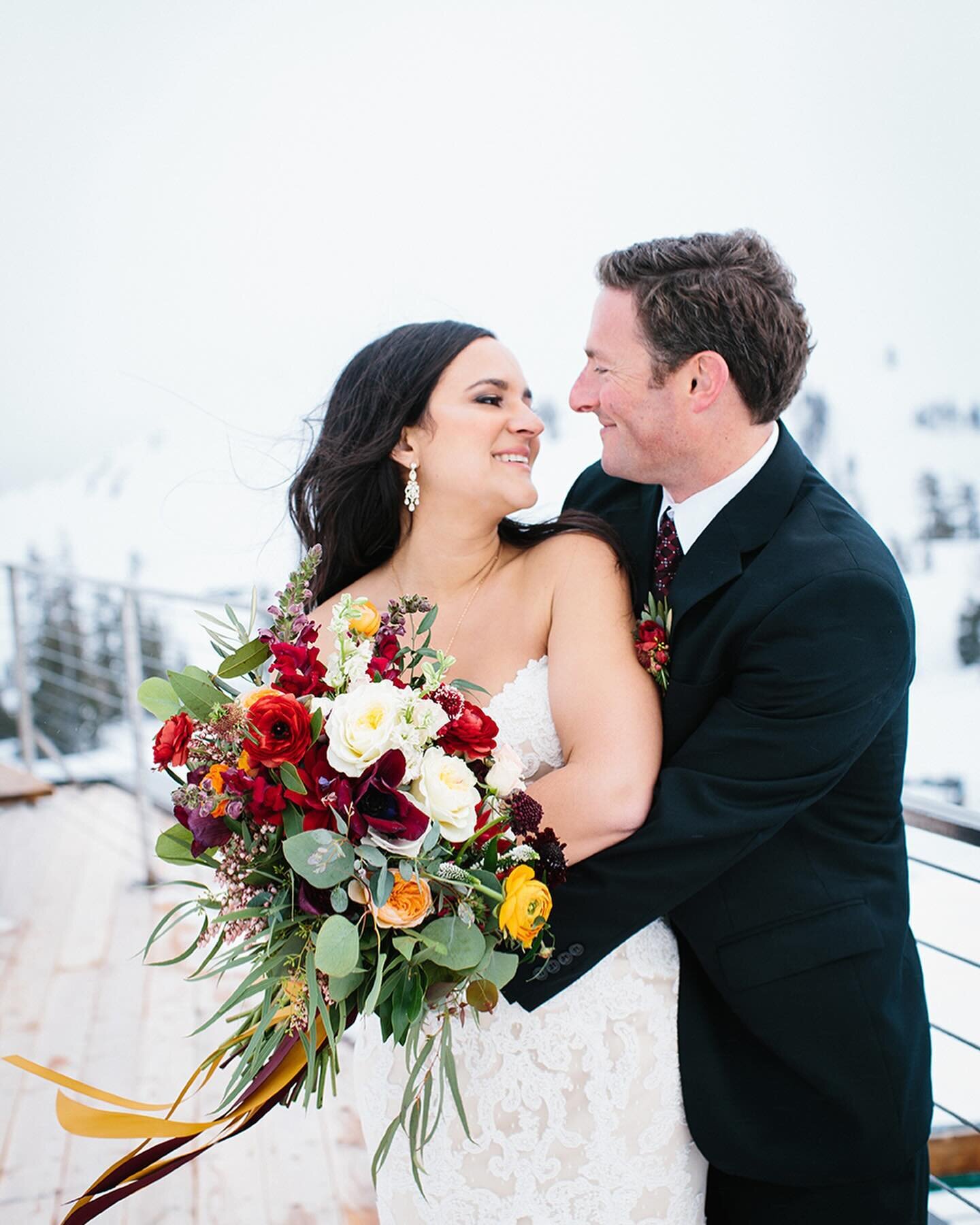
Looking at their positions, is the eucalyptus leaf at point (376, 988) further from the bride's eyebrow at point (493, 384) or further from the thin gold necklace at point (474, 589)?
the bride's eyebrow at point (493, 384)

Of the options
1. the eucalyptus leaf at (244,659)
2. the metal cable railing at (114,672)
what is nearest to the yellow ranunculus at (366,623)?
the eucalyptus leaf at (244,659)

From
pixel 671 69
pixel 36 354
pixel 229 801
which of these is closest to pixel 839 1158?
pixel 229 801

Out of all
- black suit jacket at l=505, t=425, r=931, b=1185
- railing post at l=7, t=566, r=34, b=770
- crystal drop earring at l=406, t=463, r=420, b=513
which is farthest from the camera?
railing post at l=7, t=566, r=34, b=770

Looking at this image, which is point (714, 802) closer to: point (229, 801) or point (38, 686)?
point (229, 801)

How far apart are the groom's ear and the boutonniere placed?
0.35 m

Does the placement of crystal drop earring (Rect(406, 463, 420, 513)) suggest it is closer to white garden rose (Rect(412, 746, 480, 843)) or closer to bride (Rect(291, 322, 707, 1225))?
bride (Rect(291, 322, 707, 1225))

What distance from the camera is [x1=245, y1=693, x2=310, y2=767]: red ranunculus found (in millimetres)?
1237

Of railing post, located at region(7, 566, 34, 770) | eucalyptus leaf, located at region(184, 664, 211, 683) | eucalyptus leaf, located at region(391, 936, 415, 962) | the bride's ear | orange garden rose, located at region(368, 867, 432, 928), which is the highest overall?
the bride's ear

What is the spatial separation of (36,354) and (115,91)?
5.76 ft

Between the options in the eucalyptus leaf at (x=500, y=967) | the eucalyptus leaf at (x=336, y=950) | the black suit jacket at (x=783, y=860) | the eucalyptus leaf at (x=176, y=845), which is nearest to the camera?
the eucalyptus leaf at (x=336, y=950)

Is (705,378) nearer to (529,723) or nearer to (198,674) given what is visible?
(529,723)

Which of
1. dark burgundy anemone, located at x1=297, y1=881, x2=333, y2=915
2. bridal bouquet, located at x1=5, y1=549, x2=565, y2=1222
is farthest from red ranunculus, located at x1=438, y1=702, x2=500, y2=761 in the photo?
dark burgundy anemone, located at x1=297, y1=881, x2=333, y2=915

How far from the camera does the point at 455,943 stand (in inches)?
49.9

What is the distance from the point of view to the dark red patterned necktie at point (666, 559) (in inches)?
71.6
